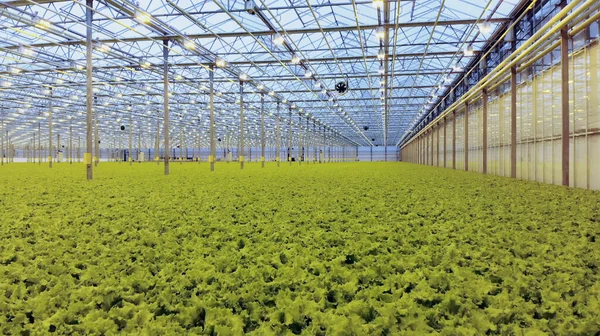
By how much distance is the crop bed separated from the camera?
2.10 m

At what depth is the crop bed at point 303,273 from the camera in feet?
6.89

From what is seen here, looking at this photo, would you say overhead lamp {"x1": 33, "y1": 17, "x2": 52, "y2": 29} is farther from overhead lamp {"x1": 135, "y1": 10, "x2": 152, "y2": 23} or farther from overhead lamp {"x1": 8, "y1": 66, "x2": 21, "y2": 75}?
overhead lamp {"x1": 8, "y1": 66, "x2": 21, "y2": 75}

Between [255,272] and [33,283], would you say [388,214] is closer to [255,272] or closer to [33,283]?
[255,272]

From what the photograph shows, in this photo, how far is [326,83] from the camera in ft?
101

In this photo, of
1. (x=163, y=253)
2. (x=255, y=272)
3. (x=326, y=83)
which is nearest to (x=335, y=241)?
(x=255, y=272)

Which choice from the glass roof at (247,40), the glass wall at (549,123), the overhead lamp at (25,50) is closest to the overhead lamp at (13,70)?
the glass roof at (247,40)

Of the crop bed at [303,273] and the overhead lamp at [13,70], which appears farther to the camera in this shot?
the overhead lamp at [13,70]

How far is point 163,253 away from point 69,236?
1512 mm

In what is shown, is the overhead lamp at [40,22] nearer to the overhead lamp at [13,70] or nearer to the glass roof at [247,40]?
the glass roof at [247,40]

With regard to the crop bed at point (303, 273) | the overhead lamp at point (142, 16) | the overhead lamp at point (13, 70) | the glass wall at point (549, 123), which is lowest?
the crop bed at point (303, 273)

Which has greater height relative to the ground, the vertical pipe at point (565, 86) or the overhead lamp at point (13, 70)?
the overhead lamp at point (13, 70)

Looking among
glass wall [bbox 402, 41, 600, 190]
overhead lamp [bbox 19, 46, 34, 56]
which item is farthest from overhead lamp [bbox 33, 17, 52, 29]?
glass wall [bbox 402, 41, 600, 190]

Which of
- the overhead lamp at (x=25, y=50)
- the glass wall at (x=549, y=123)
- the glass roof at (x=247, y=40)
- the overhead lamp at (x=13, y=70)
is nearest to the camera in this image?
the glass wall at (x=549, y=123)

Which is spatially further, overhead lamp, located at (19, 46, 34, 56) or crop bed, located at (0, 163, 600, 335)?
overhead lamp, located at (19, 46, 34, 56)
